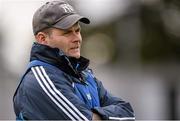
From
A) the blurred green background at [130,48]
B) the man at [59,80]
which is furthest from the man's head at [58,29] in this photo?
the blurred green background at [130,48]

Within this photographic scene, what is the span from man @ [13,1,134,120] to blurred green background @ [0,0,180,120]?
11.8m

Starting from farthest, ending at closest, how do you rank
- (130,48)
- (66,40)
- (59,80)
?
(130,48) → (66,40) → (59,80)

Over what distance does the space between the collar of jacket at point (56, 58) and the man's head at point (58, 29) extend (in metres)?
0.04

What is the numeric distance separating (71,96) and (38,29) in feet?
1.81

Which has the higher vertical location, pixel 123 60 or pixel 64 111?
pixel 64 111

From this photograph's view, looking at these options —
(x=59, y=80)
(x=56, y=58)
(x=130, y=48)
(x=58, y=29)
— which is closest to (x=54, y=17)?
(x=58, y=29)

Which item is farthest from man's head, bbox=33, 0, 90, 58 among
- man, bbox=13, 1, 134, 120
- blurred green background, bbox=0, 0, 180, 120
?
blurred green background, bbox=0, 0, 180, 120

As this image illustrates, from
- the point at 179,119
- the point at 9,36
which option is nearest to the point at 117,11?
the point at 9,36

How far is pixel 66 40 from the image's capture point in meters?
5.22

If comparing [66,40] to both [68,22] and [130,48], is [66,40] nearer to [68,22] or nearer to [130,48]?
[68,22]

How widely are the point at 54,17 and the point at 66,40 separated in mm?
181

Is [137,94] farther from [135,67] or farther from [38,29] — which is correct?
[38,29]

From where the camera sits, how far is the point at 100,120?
201 inches

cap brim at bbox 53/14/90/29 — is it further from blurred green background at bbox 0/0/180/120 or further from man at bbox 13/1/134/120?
blurred green background at bbox 0/0/180/120
